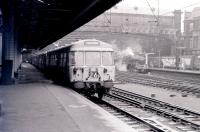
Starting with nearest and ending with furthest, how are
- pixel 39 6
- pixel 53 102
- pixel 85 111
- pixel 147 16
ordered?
1. pixel 85 111
2. pixel 53 102
3. pixel 39 6
4. pixel 147 16

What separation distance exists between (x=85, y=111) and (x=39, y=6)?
6.32m

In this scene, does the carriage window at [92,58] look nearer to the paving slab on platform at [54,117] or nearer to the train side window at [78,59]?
the train side window at [78,59]

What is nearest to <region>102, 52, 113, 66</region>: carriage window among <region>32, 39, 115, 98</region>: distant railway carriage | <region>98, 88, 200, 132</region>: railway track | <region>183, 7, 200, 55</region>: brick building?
<region>32, 39, 115, 98</region>: distant railway carriage

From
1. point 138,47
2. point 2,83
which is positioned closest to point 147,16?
Answer: point 138,47

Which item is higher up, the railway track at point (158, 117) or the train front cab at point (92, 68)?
the train front cab at point (92, 68)

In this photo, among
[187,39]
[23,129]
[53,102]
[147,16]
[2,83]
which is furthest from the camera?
[147,16]

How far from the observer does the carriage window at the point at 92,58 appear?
1659 centimetres

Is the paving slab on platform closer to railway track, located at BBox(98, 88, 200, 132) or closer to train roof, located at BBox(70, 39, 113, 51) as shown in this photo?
railway track, located at BBox(98, 88, 200, 132)

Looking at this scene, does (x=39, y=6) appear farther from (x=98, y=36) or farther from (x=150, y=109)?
(x=98, y=36)

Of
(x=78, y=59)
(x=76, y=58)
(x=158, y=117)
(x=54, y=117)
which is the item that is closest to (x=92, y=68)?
(x=78, y=59)

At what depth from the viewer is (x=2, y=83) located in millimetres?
19281

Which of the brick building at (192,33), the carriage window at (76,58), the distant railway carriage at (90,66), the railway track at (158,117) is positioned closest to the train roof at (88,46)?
the distant railway carriage at (90,66)

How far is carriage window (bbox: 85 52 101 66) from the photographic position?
54.4 feet

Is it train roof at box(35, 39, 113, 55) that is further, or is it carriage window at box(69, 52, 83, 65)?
train roof at box(35, 39, 113, 55)
